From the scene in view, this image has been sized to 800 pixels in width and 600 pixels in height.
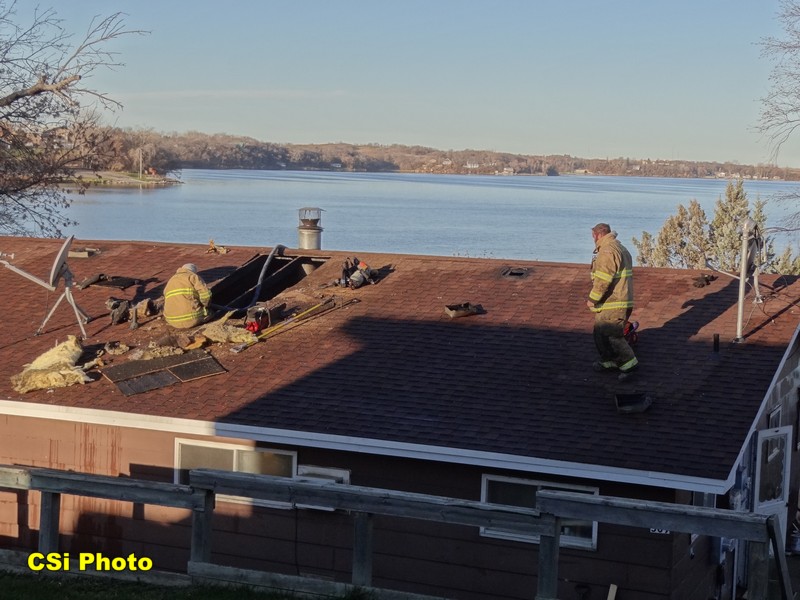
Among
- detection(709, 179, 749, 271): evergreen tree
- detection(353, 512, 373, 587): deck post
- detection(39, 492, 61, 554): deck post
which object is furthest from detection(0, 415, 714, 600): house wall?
detection(709, 179, 749, 271): evergreen tree

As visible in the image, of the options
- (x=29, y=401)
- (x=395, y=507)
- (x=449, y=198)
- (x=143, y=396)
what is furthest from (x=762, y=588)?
(x=449, y=198)

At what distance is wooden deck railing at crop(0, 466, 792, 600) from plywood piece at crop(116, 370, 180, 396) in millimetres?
4459

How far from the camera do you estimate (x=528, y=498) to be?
34.3ft

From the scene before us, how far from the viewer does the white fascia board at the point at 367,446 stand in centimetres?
937

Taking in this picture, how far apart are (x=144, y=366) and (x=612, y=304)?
5556mm

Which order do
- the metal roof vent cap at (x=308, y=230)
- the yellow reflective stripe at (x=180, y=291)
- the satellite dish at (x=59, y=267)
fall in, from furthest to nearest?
the metal roof vent cap at (x=308, y=230) → the satellite dish at (x=59, y=267) → the yellow reflective stripe at (x=180, y=291)

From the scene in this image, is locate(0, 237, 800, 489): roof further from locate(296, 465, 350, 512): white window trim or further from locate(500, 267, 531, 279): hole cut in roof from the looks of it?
locate(296, 465, 350, 512): white window trim

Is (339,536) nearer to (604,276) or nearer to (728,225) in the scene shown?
(604,276)

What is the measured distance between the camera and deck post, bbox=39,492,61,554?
7.32m

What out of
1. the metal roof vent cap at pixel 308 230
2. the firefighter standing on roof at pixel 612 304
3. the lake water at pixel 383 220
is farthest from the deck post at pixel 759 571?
the lake water at pixel 383 220

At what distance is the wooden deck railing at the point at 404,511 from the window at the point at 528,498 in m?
3.36

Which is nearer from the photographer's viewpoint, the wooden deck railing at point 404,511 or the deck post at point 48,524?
the wooden deck railing at point 404,511

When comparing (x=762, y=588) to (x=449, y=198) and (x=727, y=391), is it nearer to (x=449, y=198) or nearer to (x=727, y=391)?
(x=727, y=391)

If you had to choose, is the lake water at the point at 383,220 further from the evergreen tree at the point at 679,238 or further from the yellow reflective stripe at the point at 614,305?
the yellow reflective stripe at the point at 614,305
